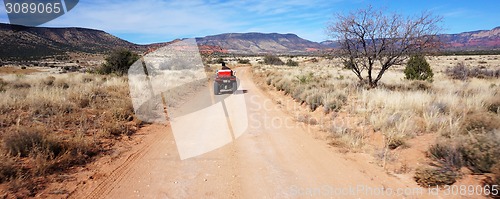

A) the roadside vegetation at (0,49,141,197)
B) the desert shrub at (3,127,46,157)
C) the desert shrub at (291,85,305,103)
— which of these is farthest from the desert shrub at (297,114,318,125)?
the desert shrub at (3,127,46,157)

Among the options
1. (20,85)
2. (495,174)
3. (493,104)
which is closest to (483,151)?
(495,174)

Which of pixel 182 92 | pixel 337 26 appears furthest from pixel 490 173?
pixel 182 92

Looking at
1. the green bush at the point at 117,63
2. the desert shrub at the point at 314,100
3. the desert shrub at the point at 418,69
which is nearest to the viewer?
the desert shrub at the point at 314,100

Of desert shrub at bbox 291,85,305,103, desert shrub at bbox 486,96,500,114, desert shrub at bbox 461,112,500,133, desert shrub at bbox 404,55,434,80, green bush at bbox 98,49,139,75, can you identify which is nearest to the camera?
desert shrub at bbox 461,112,500,133

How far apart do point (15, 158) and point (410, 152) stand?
25.5 ft

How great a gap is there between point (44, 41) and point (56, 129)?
101 m

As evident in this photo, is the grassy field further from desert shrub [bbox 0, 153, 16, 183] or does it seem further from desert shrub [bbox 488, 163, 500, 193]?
desert shrub [bbox 0, 153, 16, 183]

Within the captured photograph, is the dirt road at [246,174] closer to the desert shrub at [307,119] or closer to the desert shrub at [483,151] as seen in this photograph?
the desert shrub at [483,151]

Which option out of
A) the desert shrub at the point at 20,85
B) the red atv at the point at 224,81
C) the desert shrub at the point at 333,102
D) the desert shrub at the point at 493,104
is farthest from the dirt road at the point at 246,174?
the desert shrub at the point at 20,85

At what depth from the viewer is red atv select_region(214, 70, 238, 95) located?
1594 cm

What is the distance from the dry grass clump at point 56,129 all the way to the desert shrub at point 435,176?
640 cm

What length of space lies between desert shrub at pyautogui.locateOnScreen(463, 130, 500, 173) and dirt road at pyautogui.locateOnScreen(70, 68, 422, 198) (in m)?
1.20

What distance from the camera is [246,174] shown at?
5.07 m

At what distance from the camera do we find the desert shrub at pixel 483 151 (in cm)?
442
